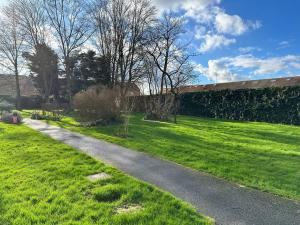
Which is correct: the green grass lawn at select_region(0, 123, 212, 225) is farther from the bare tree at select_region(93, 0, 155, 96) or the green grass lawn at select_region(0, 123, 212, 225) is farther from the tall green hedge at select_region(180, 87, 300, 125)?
the bare tree at select_region(93, 0, 155, 96)

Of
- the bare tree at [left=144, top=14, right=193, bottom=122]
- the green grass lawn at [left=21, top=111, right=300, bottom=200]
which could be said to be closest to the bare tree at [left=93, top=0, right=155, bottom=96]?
the bare tree at [left=144, top=14, right=193, bottom=122]

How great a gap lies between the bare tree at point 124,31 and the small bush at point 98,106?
1126 cm

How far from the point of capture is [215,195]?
13.8ft

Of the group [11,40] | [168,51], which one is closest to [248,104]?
[168,51]

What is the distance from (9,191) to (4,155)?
3341 mm

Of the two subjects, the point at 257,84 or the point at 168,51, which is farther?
the point at 257,84

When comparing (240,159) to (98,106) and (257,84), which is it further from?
(257,84)

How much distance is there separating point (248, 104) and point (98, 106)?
38.9ft

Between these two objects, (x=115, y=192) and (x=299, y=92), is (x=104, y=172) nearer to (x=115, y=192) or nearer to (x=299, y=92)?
(x=115, y=192)

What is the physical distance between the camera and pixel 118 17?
27.6m

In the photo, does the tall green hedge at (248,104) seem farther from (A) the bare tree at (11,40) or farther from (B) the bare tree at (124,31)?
(A) the bare tree at (11,40)

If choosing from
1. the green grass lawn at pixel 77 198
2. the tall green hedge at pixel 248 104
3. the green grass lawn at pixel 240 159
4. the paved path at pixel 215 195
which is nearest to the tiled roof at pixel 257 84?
the tall green hedge at pixel 248 104

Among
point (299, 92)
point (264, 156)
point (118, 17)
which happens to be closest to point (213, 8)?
point (299, 92)

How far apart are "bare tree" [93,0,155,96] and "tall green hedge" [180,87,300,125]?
697 cm
